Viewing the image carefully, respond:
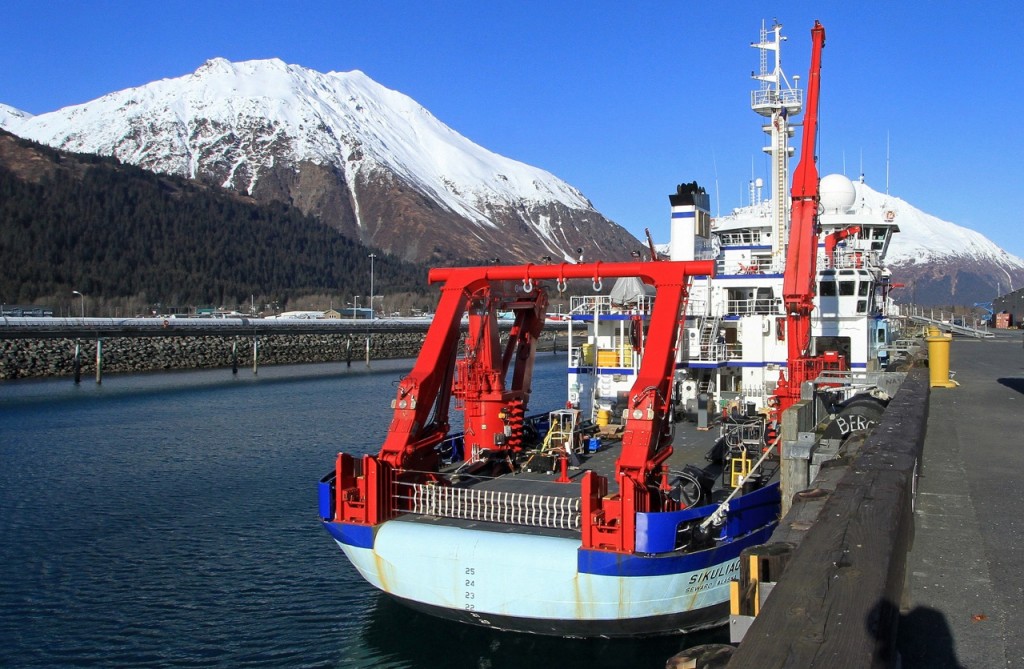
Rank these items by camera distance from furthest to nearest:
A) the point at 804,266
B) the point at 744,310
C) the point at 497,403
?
the point at 744,310
the point at 804,266
the point at 497,403

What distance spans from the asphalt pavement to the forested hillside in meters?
128

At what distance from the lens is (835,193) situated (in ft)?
117

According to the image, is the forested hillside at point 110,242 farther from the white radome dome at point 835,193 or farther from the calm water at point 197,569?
the white radome dome at point 835,193

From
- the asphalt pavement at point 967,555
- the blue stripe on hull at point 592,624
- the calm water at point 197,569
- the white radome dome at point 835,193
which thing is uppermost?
the white radome dome at point 835,193

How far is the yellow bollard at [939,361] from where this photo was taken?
77.4 ft

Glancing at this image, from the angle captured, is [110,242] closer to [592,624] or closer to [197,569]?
[197,569]

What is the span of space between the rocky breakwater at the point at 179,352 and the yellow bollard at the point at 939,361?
201 feet

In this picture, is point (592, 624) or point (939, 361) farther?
point (939, 361)

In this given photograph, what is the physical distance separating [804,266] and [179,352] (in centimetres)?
6626

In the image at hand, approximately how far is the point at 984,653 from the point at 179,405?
159ft

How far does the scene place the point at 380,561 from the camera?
13.4 metres

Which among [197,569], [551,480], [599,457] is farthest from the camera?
[599,457]

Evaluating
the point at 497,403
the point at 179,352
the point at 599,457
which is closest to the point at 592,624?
the point at 497,403

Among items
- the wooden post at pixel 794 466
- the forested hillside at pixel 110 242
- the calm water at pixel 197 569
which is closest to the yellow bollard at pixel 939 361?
the wooden post at pixel 794 466
